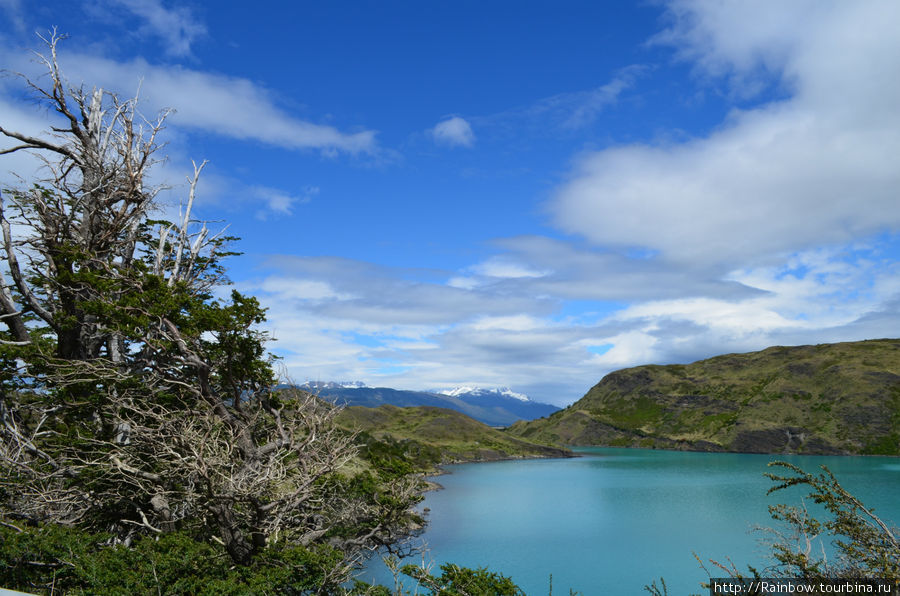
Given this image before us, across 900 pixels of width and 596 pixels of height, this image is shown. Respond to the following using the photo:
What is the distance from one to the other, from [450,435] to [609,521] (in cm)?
11688

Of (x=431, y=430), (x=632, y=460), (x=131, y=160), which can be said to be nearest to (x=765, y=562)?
(x=131, y=160)

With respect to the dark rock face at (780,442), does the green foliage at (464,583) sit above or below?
above

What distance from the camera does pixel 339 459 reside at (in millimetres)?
19750

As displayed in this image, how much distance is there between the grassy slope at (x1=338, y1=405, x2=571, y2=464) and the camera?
161625mm

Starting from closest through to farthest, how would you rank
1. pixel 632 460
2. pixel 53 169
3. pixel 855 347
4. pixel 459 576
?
pixel 459 576, pixel 53 169, pixel 632 460, pixel 855 347

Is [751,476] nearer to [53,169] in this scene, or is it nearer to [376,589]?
[376,589]

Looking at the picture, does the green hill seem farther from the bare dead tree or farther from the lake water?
the bare dead tree

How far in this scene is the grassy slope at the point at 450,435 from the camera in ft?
530

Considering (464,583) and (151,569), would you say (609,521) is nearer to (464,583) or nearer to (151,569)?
(464,583)

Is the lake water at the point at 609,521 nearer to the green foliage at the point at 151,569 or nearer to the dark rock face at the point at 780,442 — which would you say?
the green foliage at the point at 151,569

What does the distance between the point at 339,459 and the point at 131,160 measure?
19.8 metres

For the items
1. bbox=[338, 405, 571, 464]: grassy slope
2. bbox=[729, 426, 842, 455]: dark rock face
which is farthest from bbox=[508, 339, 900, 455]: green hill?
bbox=[338, 405, 571, 464]: grassy slope

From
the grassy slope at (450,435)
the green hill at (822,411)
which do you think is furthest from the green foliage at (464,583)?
the green hill at (822,411)

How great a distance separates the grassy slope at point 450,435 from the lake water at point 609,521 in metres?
38.4
